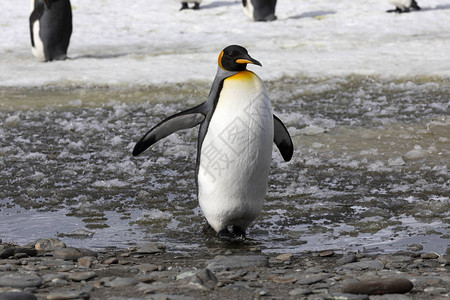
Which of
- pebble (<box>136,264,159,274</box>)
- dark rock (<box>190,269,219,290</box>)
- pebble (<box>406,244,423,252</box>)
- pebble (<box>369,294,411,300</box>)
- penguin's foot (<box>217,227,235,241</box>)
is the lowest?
penguin's foot (<box>217,227,235,241</box>)

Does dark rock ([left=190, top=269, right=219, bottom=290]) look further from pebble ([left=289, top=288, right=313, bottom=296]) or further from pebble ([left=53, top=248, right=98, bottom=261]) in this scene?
pebble ([left=53, top=248, right=98, bottom=261])

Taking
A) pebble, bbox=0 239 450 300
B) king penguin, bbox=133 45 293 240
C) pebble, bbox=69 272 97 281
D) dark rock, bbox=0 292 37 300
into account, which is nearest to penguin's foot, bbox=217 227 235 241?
king penguin, bbox=133 45 293 240

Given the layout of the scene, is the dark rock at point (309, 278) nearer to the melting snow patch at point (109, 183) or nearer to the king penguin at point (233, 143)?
the king penguin at point (233, 143)

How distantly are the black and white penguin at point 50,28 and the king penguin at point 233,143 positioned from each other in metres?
7.34

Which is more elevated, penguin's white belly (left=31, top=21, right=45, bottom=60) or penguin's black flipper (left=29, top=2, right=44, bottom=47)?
penguin's black flipper (left=29, top=2, right=44, bottom=47)

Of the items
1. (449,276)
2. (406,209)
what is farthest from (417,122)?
(449,276)

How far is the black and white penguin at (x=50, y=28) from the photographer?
10.7 meters

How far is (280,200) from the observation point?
4273 millimetres

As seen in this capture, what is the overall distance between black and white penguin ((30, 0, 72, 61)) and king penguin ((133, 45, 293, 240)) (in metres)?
7.34

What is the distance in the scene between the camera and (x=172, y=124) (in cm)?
377

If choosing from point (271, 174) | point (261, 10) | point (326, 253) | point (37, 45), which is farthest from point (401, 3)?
point (326, 253)

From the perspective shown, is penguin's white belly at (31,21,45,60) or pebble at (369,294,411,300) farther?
penguin's white belly at (31,21,45,60)

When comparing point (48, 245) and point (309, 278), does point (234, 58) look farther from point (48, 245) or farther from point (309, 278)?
point (309, 278)

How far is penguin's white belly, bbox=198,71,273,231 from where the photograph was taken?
11.9ft
